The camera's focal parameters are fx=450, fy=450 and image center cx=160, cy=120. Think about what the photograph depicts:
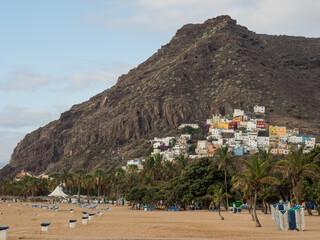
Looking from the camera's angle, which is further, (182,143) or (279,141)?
(182,143)

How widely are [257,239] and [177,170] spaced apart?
226 feet

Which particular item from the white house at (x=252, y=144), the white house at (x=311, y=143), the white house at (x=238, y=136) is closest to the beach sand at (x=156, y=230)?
the white house at (x=252, y=144)

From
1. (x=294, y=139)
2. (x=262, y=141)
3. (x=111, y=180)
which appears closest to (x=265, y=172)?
(x=111, y=180)

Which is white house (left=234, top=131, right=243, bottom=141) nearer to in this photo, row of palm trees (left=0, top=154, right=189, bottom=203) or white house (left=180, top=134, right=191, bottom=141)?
white house (left=180, top=134, right=191, bottom=141)

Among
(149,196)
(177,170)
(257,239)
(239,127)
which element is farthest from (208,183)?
(239,127)

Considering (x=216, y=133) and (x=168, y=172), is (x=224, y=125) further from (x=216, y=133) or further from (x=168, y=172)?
(x=168, y=172)

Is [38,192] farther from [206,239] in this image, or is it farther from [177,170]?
[206,239]

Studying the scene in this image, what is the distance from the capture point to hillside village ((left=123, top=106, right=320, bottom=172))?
165625 millimetres

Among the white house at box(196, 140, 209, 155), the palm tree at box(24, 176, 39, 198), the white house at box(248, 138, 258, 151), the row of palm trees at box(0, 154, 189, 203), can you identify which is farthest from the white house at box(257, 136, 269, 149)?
the palm tree at box(24, 176, 39, 198)

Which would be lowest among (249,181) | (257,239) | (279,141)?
(257,239)

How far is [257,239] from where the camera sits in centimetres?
2745

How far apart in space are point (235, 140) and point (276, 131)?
59.6 ft

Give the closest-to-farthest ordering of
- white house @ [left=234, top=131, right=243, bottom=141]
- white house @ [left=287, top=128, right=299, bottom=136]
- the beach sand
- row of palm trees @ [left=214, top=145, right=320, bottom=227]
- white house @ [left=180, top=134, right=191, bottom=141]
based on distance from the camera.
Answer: the beach sand → row of palm trees @ [left=214, top=145, right=320, bottom=227] → white house @ [left=234, top=131, right=243, bottom=141] → white house @ [left=287, top=128, right=299, bottom=136] → white house @ [left=180, top=134, right=191, bottom=141]

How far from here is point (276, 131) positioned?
18050cm
